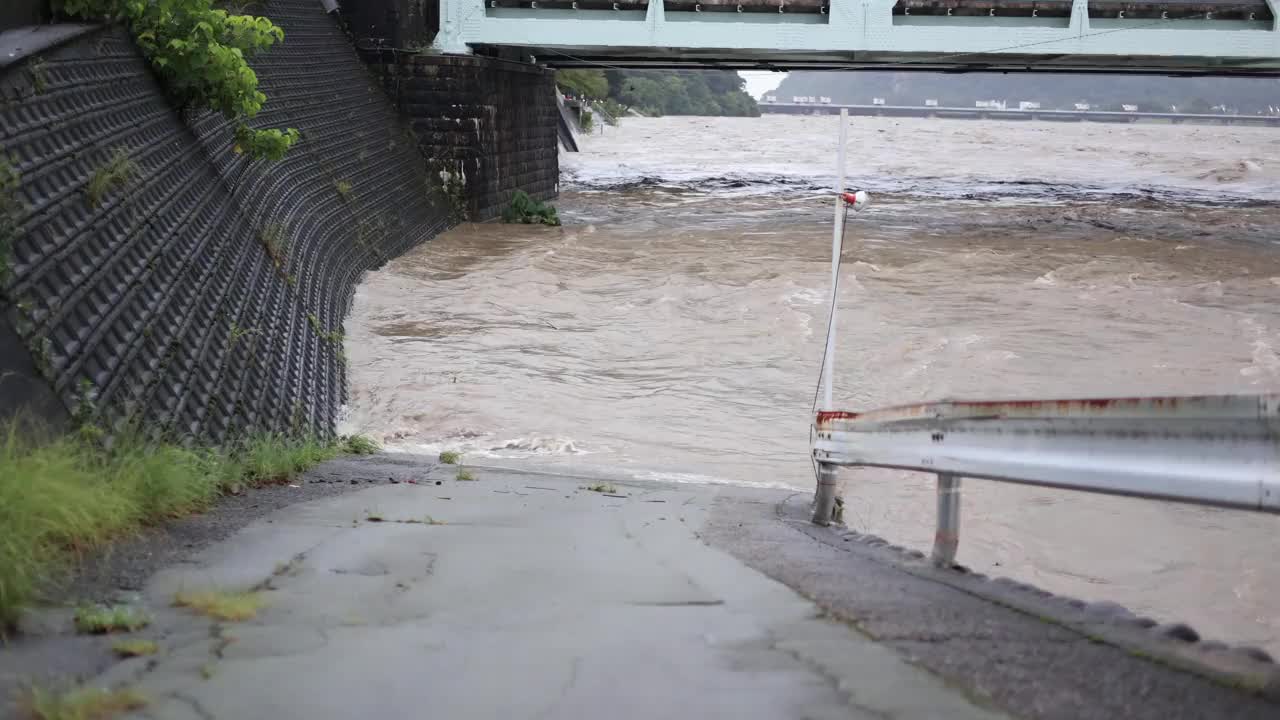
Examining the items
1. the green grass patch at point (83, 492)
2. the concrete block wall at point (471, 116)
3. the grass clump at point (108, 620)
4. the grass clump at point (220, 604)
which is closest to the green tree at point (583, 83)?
the concrete block wall at point (471, 116)

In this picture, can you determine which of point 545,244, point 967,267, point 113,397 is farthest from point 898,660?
point 545,244

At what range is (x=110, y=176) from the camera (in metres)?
8.73

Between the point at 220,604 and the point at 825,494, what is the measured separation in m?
4.16

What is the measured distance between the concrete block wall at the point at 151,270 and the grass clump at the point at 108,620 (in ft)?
8.25

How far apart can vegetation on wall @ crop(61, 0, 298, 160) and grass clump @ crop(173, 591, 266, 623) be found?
28.2 ft

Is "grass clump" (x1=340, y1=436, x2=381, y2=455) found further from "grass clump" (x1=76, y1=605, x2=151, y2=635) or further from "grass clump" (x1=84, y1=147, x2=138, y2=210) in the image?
"grass clump" (x1=76, y1=605, x2=151, y2=635)

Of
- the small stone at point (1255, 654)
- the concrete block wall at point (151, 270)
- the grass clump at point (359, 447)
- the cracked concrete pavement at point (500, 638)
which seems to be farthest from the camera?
the grass clump at point (359, 447)

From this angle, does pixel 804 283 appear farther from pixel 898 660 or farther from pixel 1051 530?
pixel 898 660

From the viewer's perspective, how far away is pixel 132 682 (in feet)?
11.3

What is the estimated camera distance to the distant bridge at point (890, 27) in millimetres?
29875

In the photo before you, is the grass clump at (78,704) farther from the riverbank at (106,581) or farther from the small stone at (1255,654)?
the small stone at (1255,654)

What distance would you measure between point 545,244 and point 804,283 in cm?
706

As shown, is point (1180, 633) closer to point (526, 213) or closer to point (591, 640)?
point (591, 640)

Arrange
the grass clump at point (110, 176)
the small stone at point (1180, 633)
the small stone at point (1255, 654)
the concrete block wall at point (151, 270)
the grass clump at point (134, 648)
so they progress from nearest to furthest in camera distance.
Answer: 1. the grass clump at point (134, 648)
2. the small stone at point (1255, 654)
3. the small stone at point (1180, 633)
4. the concrete block wall at point (151, 270)
5. the grass clump at point (110, 176)
